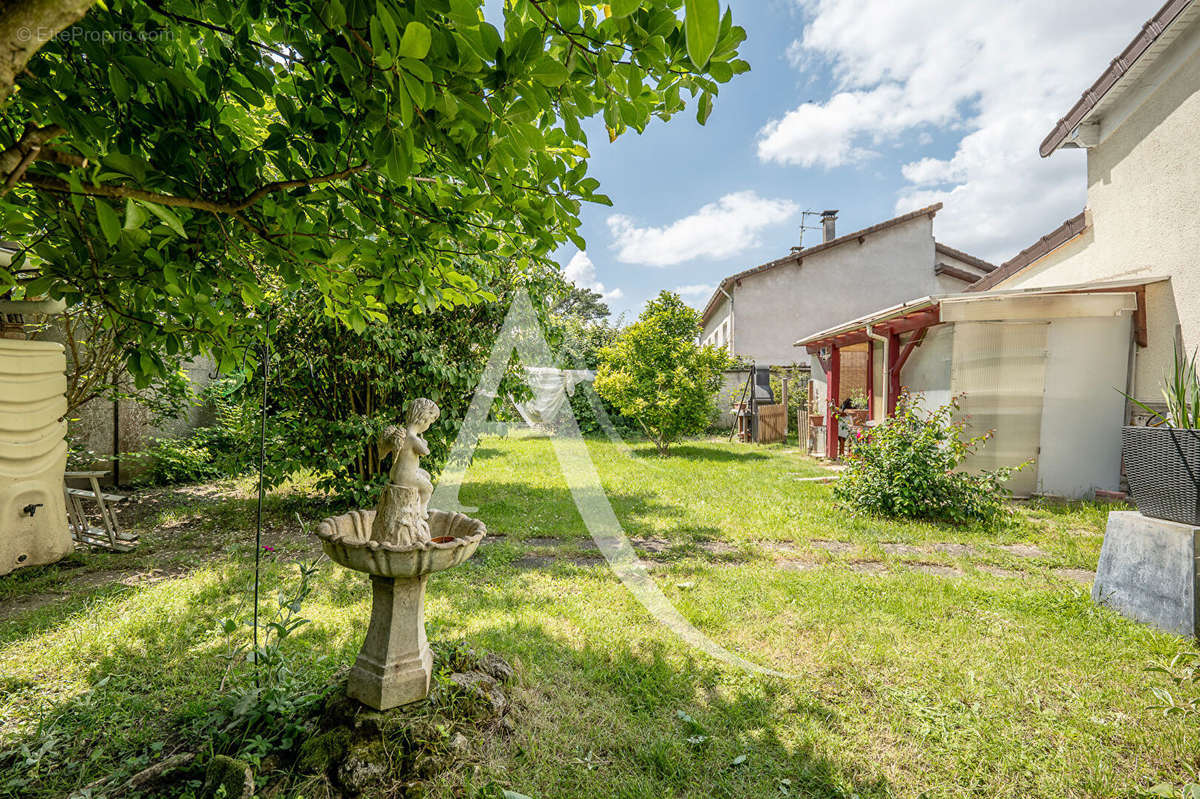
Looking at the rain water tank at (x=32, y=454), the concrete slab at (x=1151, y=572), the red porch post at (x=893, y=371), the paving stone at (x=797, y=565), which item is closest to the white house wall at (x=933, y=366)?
the red porch post at (x=893, y=371)

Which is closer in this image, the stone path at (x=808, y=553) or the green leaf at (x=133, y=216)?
the green leaf at (x=133, y=216)

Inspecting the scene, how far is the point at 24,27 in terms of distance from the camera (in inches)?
26.9

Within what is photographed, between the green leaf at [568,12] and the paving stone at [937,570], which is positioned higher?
the green leaf at [568,12]

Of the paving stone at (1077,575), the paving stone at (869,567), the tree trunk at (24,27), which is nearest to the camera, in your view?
the tree trunk at (24,27)

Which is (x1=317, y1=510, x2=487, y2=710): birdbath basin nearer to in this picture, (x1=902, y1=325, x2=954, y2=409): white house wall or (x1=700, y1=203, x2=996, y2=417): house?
(x1=902, y1=325, x2=954, y2=409): white house wall

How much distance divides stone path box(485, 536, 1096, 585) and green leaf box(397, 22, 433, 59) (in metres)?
4.10

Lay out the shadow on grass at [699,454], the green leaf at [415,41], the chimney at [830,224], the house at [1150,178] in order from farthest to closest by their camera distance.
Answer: the chimney at [830,224] < the shadow on grass at [699,454] < the house at [1150,178] < the green leaf at [415,41]

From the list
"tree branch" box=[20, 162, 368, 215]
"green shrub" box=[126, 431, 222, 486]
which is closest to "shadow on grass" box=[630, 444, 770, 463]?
"green shrub" box=[126, 431, 222, 486]

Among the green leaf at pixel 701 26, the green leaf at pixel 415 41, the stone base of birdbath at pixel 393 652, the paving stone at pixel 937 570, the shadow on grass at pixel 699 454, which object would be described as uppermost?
the green leaf at pixel 415 41

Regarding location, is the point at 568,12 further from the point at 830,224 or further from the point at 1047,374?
the point at 830,224

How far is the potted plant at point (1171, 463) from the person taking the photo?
10.1 feet

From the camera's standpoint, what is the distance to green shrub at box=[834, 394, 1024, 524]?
570 centimetres

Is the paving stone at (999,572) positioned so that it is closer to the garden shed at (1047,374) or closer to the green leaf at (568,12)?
the garden shed at (1047,374)

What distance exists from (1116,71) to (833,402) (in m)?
6.16
